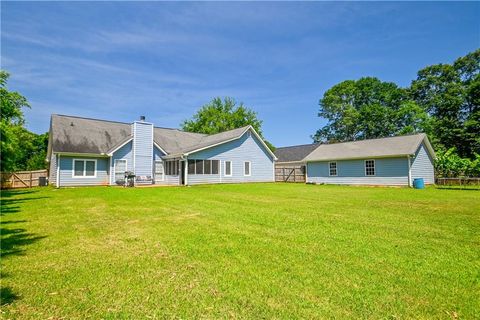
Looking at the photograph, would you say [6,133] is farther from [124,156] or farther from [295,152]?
[295,152]

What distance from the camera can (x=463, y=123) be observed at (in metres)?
34.3

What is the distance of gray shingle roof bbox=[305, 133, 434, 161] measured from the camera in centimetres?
2120

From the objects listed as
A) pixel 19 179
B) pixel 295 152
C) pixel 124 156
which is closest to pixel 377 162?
pixel 295 152

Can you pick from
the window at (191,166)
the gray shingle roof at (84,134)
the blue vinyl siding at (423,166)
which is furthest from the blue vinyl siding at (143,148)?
the blue vinyl siding at (423,166)

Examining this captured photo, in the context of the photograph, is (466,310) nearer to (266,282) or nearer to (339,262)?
(339,262)

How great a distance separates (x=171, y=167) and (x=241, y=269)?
822 inches

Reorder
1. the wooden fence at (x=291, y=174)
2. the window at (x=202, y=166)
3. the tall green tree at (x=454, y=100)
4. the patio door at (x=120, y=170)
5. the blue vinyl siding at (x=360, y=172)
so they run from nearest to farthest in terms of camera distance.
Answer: the blue vinyl siding at (x=360, y=172) < the patio door at (x=120, y=170) < the window at (x=202, y=166) < the wooden fence at (x=291, y=174) < the tall green tree at (x=454, y=100)

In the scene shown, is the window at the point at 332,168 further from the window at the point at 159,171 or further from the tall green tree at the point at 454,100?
the tall green tree at the point at 454,100

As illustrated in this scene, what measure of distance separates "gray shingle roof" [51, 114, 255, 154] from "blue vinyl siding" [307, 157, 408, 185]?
8626 millimetres

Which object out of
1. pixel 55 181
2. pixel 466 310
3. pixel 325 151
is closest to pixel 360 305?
pixel 466 310

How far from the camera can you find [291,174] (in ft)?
99.1

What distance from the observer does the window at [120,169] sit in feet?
72.2

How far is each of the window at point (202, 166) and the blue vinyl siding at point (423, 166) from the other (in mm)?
16036

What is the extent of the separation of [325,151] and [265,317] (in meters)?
26.4
